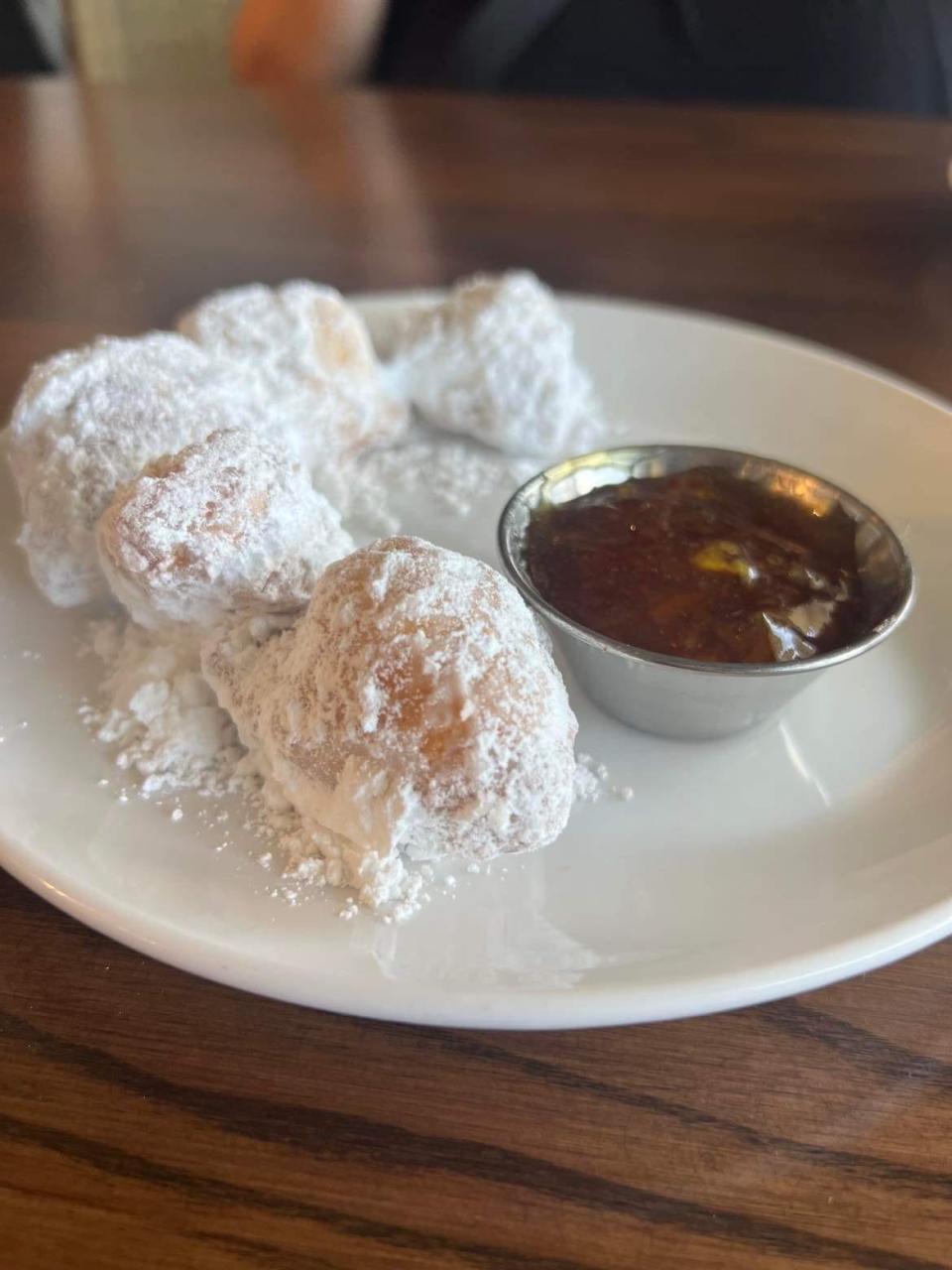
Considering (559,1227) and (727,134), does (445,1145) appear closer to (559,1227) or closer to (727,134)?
(559,1227)

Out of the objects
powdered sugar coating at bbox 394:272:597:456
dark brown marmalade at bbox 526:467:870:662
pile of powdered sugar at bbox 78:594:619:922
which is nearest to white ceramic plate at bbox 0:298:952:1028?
pile of powdered sugar at bbox 78:594:619:922

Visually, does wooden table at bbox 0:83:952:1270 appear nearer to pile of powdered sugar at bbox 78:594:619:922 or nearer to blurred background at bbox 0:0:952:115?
pile of powdered sugar at bbox 78:594:619:922

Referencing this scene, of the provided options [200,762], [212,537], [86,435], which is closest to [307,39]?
[86,435]

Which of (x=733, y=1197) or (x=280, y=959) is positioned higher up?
(x=280, y=959)

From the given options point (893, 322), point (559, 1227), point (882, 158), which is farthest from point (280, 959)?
point (882, 158)

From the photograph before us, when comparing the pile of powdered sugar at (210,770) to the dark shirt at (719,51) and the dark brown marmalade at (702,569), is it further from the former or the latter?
the dark shirt at (719,51)

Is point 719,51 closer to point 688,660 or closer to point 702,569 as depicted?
point 702,569
